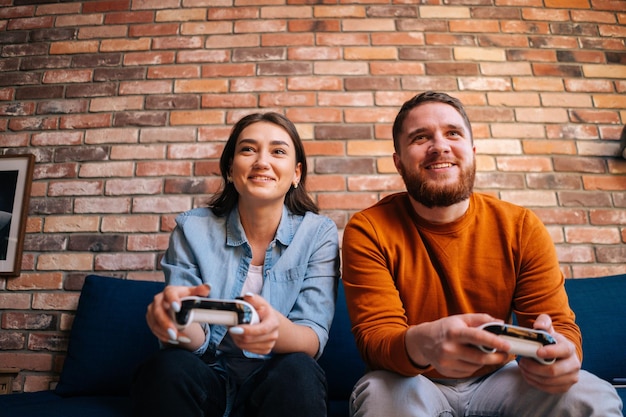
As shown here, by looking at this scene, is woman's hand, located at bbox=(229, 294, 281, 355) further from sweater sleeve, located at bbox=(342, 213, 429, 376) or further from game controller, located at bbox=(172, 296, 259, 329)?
sweater sleeve, located at bbox=(342, 213, 429, 376)

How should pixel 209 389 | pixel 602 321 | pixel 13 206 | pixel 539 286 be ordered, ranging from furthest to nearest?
pixel 13 206, pixel 602 321, pixel 539 286, pixel 209 389

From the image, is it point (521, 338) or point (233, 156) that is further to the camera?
point (233, 156)

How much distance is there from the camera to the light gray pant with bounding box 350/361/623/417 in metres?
0.80

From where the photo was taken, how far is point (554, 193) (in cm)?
174

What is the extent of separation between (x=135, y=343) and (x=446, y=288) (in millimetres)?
1031

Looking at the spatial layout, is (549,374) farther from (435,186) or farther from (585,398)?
(435,186)

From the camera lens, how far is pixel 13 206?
1.74 metres

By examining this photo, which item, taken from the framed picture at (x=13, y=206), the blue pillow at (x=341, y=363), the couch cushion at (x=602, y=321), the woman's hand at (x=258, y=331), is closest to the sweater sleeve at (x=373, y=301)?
the woman's hand at (x=258, y=331)

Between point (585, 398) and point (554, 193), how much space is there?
3.86 feet

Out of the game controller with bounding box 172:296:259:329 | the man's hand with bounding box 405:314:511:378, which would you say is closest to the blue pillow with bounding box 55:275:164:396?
the game controller with bounding box 172:296:259:329

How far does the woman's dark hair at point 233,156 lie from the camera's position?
132cm

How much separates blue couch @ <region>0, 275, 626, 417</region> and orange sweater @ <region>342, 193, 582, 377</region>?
39 centimetres

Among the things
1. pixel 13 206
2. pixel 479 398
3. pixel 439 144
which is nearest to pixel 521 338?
pixel 479 398

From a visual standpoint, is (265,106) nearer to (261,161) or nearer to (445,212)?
(261,161)
